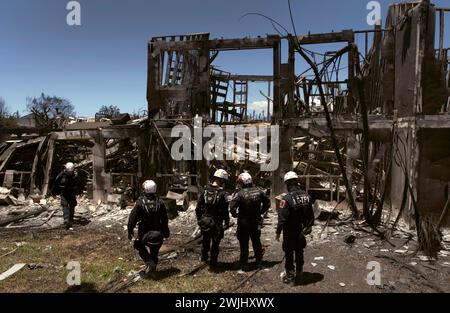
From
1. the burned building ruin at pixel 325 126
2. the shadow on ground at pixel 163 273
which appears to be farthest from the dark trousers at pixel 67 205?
the shadow on ground at pixel 163 273

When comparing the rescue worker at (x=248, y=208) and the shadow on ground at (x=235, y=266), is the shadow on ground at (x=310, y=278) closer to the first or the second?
the shadow on ground at (x=235, y=266)

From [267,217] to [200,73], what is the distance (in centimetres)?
522

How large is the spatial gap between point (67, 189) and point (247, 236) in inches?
237

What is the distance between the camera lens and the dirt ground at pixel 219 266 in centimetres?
614

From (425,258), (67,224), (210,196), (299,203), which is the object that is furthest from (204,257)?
(67,224)

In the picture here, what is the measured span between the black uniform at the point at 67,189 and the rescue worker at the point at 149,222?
16.2 feet

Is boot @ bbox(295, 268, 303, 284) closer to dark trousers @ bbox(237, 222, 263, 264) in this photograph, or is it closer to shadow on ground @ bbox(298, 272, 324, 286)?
shadow on ground @ bbox(298, 272, 324, 286)

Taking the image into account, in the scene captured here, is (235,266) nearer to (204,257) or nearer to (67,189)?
(204,257)

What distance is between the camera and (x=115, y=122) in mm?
13719

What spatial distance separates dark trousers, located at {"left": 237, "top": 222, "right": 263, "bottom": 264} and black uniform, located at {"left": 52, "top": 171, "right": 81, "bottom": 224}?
19.1ft

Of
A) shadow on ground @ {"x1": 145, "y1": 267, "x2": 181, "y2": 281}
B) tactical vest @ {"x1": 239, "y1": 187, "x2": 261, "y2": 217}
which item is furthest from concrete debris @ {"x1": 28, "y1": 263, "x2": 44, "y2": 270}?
tactical vest @ {"x1": 239, "y1": 187, "x2": 261, "y2": 217}

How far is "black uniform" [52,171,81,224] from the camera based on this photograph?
10406mm

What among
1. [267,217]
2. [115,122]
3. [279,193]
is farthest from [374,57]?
[115,122]

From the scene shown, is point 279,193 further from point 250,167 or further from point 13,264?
point 13,264
